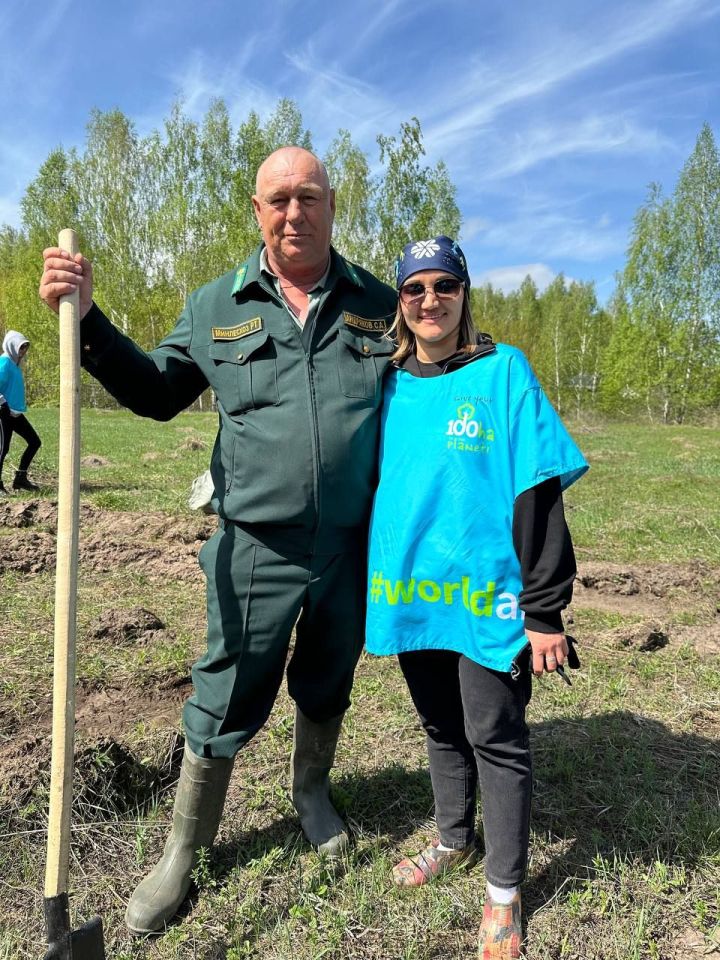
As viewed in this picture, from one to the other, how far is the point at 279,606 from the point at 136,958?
1144mm

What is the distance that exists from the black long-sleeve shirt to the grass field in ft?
3.64

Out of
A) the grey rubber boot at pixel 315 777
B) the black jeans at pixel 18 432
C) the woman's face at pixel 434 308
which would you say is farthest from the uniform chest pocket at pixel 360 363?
the black jeans at pixel 18 432

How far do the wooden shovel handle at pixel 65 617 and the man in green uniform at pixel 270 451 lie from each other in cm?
31

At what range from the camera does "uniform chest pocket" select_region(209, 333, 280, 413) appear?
225 cm

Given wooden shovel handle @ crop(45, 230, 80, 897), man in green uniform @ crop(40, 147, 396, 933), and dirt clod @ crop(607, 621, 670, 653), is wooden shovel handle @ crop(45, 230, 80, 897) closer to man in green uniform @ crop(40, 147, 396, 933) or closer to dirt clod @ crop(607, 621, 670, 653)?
man in green uniform @ crop(40, 147, 396, 933)

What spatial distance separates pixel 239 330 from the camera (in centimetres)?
230

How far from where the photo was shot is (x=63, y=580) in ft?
6.39

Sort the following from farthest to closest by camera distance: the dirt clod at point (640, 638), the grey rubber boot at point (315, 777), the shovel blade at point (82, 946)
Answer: the dirt clod at point (640, 638) → the grey rubber boot at point (315, 777) → the shovel blade at point (82, 946)

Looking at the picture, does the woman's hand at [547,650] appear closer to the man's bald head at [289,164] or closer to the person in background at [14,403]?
the man's bald head at [289,164]

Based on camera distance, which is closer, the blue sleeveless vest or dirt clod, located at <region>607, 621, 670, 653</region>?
the blue sleeveless vest

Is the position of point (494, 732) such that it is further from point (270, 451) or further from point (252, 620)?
point (270, 451)

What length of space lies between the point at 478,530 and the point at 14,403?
8.92 m

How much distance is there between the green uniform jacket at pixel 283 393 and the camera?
2.22 m

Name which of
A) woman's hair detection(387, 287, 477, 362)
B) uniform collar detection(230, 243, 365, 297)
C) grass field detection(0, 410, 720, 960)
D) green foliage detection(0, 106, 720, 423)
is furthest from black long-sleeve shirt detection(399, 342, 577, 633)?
green foliage detection(0, 106, 720, 423)
